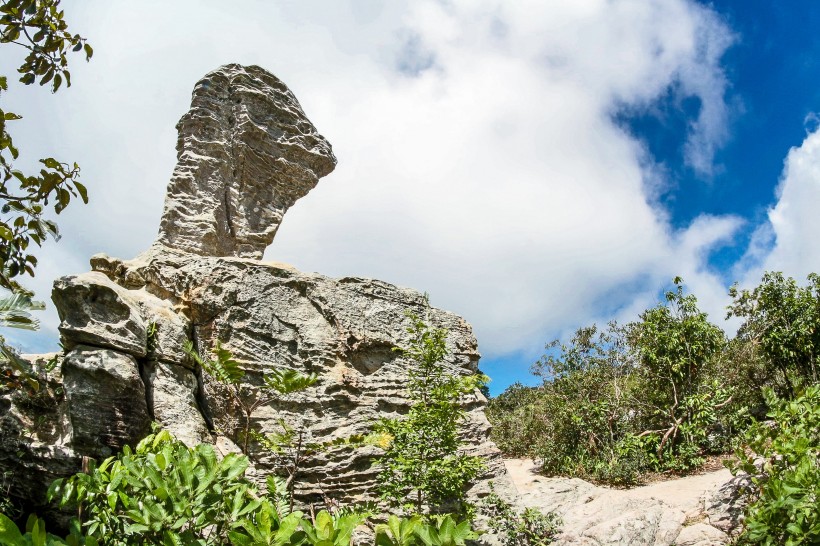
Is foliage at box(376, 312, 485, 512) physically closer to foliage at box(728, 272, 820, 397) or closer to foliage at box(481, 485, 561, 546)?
foliage at box(481, 485, 561, 546)

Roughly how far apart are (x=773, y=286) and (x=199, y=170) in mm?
14687

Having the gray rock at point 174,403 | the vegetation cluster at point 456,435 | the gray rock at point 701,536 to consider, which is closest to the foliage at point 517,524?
the vegetation cluster at point 456,435

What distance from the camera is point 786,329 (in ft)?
45.8

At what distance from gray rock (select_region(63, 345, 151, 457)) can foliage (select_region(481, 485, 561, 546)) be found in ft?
15.8

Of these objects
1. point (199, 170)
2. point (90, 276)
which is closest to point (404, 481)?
point (90, 276)

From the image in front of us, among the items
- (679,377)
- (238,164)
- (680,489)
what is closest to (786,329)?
(679,377)

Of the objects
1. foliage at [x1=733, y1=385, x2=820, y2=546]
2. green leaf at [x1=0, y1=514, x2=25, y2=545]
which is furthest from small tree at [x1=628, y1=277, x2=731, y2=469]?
green leaf at [x1=0, y1=514, x2=25, y2=545]

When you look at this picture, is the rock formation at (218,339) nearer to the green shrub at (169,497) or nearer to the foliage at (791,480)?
the green shrub at (169,497)

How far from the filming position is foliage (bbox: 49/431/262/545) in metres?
3.12

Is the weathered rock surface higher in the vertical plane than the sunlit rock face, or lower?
lower

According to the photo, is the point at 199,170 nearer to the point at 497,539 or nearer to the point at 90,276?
the point at 90,276

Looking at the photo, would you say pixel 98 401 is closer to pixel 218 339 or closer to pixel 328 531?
pixel 218 339

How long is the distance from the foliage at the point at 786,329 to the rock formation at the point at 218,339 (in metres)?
10.2

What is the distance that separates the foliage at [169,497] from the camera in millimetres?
3119
